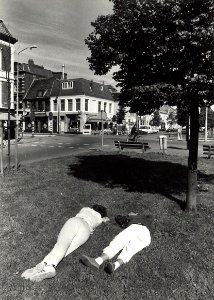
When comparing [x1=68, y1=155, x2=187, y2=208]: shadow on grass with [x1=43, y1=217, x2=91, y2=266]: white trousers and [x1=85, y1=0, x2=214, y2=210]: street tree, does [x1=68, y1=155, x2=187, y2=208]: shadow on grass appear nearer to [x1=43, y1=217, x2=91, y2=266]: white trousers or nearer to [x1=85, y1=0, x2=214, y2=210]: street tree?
[x1=85, y1=0, x2=214, y2=210]: street tree

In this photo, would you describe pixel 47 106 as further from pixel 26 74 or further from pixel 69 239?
pixel 69 239

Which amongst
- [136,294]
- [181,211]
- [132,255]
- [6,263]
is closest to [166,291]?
[136,294]

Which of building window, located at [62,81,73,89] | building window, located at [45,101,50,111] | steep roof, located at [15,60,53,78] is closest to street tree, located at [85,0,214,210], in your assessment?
building window, located at [62,81,73,89]

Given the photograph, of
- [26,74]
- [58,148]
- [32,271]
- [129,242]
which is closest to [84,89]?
[26,74]

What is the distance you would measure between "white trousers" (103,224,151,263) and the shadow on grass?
258 cm

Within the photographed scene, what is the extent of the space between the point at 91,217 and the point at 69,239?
1.03 m

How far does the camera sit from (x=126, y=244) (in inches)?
213

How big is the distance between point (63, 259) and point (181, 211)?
3260 mm

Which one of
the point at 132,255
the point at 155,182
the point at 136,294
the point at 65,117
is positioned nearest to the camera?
the point at 136,294

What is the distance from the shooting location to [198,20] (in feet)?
19.9

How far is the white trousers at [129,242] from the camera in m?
5.18

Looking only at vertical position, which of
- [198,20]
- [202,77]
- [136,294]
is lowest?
[136,294]

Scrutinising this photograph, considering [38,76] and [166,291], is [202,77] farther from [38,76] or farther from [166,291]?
[38,76]

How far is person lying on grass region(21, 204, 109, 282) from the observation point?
4.78 meters
